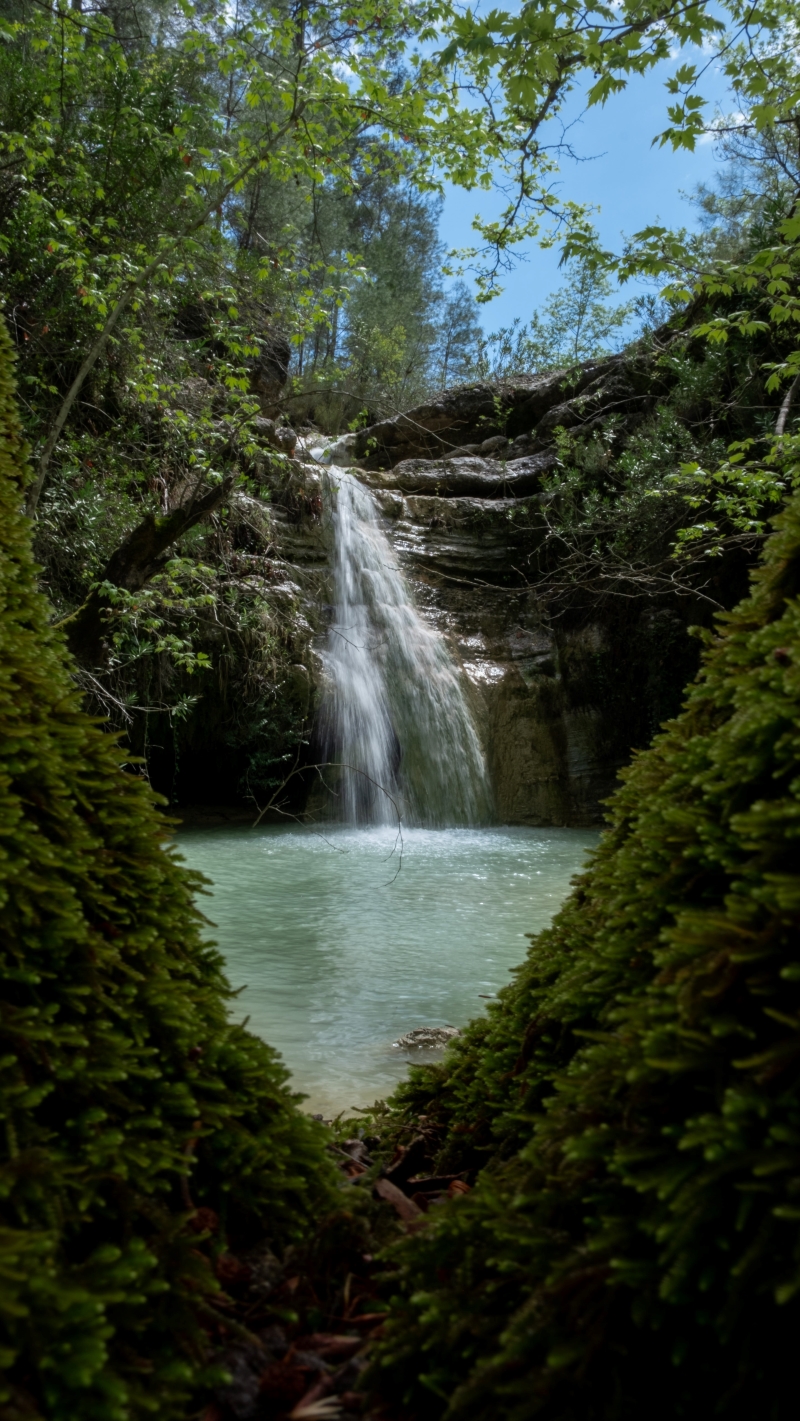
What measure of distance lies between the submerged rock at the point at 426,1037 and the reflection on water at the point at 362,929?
0.21 ft

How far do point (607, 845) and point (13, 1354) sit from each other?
3.97 ft

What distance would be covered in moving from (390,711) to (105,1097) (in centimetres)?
1064

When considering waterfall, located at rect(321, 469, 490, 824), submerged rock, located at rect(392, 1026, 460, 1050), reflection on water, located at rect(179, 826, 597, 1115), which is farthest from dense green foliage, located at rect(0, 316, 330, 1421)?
waterfall, located at rect(321, 469, 490, 824)

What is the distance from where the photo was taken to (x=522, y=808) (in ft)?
40.0

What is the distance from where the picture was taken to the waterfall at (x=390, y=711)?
11.2m


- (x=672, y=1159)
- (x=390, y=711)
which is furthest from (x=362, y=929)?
(x=390, y=711)

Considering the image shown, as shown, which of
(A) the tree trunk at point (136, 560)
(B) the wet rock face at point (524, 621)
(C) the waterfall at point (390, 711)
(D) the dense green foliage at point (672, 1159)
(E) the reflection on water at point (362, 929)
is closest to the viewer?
(D) the dense green foliage at point (672, 1159)

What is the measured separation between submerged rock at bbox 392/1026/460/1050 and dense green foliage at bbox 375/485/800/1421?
2.64 metres

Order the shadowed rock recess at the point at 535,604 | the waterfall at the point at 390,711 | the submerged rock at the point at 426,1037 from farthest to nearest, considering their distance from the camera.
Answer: the shadowed rock recess at the point at 535,604, the waterfall at the point at 390,711, the submerged rock at the point at 426,1037

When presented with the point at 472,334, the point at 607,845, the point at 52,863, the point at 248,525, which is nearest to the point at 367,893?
the point at 248,525

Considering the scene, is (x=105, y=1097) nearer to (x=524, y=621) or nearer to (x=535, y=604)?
(x=524, y=621)

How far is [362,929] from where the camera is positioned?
244 inches

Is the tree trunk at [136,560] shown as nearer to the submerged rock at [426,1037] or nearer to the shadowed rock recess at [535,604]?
the submerged rock at [426,1037]

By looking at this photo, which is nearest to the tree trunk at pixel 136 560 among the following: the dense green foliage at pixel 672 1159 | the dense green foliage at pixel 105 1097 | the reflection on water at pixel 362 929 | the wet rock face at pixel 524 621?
the reflection on water at pixel 362 929
